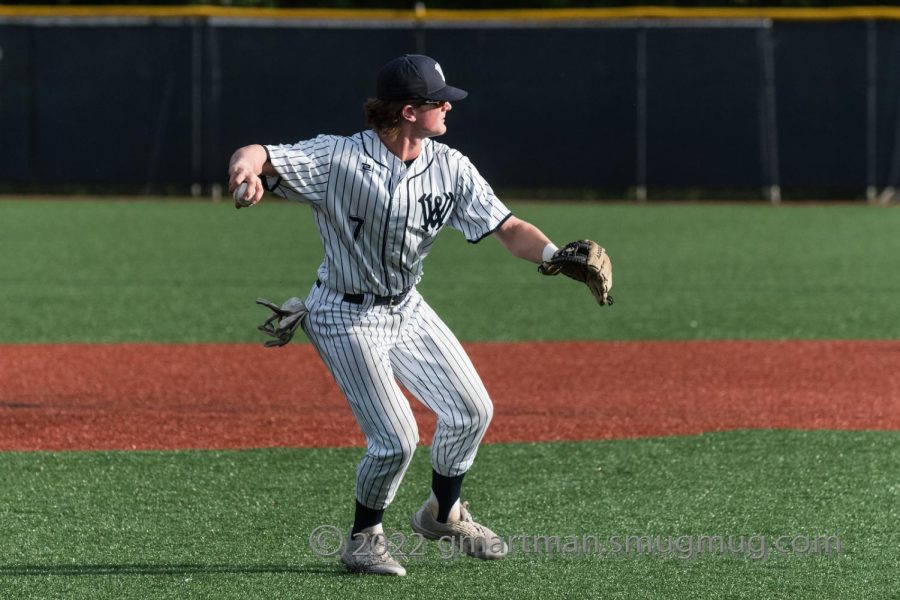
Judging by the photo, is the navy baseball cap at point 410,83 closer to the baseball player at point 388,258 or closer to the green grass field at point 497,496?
the baseball player at point 388,258

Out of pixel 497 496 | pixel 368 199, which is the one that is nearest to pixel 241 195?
pixel 368 199

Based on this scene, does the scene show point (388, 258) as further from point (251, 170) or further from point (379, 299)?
point (251, 170)

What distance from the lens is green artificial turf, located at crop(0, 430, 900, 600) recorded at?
14.8 feet

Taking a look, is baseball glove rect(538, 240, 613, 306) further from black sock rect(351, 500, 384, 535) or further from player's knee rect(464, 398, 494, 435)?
black sock rect(351, 500, 384, 535)

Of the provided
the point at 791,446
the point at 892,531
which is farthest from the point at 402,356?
the point at 791,446

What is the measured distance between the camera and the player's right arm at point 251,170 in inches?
163

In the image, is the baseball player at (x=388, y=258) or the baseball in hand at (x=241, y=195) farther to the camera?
the baseball player at (x=388, y=258)

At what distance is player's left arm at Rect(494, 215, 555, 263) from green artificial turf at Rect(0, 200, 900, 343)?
5.18m

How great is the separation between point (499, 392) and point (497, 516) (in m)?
2.75

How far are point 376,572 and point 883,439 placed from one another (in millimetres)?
3229

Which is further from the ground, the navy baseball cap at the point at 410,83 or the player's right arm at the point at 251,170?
the navy baseball cap at the point at 410,83

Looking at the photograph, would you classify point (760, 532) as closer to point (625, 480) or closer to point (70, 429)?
point (625, 480)

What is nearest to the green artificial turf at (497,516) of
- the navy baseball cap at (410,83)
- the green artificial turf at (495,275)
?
the navy baseball cap at (410,83)

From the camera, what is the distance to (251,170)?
4227mm
